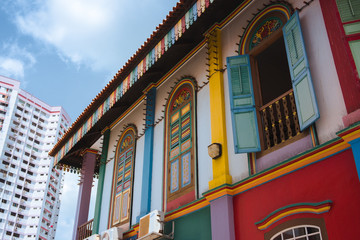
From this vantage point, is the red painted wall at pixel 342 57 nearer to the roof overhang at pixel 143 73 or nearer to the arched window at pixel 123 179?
the roof overhang at pixel 143 73

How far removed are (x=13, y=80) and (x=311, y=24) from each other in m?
66.3

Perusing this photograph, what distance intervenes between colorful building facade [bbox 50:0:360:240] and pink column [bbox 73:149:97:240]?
90mm

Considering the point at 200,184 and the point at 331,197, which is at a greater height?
the point at 200,184

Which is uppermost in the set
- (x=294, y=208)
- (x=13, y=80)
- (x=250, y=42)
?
(x=13, y=80)

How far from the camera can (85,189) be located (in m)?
12.1

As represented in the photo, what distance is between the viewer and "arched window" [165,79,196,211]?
778cm

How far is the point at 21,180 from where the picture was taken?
6078cm

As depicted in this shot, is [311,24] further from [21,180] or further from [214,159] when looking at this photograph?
[21,180]

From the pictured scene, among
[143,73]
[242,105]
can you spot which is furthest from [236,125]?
[143,73]

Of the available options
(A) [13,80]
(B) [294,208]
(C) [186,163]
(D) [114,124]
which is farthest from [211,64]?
(A) [13,80]

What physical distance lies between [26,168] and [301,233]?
6306cm

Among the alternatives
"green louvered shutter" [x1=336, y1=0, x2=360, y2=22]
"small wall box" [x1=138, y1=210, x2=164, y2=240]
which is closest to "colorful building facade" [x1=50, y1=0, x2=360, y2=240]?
"green louvered shutter" [x1=336, y1=0, x2=360, y2=22]

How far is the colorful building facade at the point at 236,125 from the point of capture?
514cm

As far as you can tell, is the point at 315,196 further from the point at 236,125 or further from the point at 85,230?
the point at 85,230
